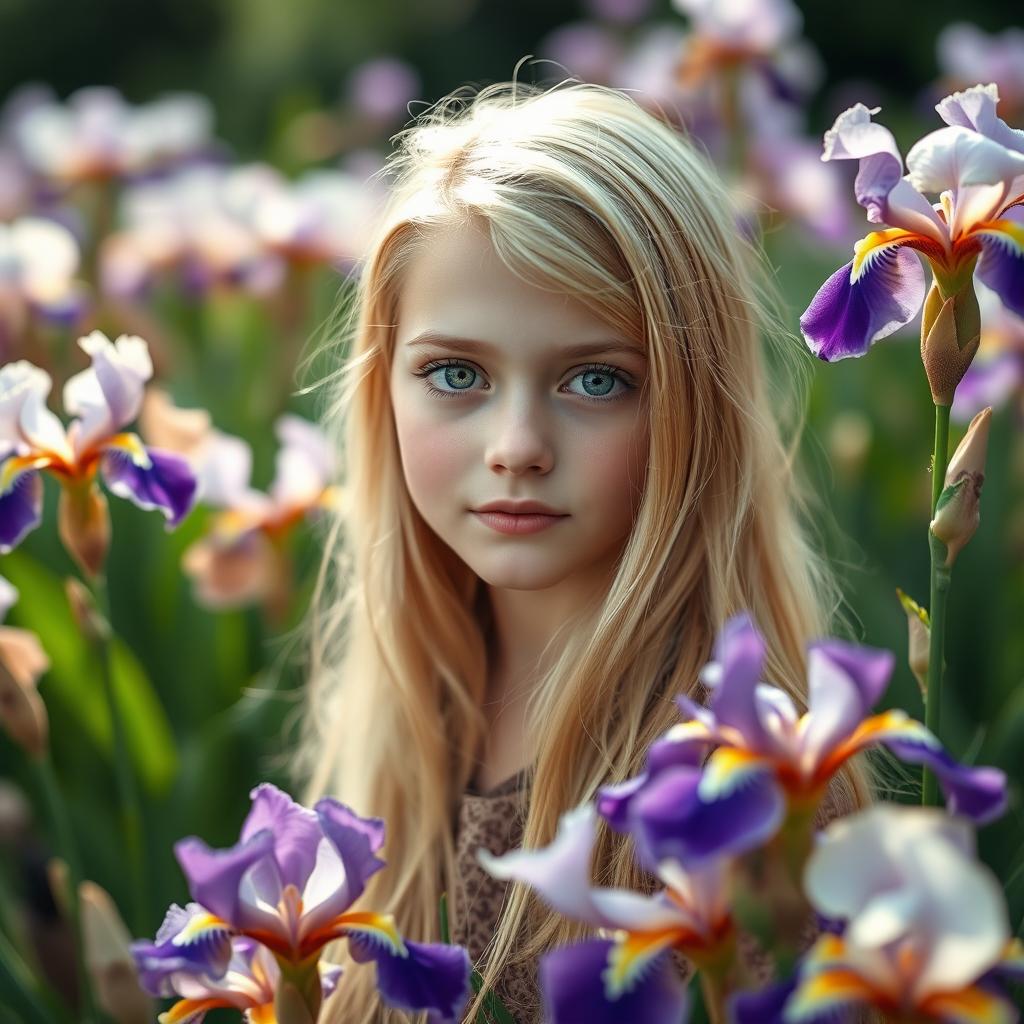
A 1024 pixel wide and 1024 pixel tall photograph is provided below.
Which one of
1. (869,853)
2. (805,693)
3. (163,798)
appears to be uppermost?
(869,853)

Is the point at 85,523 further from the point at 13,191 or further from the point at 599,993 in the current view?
the point at 13,191

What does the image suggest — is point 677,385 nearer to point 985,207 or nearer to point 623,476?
point 623,476

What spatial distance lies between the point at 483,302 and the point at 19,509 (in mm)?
417

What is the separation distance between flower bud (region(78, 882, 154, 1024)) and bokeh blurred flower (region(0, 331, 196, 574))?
0.29 meters

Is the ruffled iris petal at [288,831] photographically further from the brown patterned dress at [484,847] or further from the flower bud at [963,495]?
the flower bud at [963,495]

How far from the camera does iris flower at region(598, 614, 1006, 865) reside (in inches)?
24.9

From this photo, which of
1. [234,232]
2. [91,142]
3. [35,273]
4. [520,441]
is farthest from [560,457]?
[91,142]

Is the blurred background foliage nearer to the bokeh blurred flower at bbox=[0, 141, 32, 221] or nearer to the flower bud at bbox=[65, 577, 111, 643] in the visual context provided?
the flower bud at bbox=[65, 577, 111, 643]

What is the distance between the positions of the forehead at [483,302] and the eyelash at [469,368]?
1.0 inches

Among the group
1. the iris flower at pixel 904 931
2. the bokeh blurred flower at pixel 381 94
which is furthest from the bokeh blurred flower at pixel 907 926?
the bokeh blurred flower at pixel 381 94

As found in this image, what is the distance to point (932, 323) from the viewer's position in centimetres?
88

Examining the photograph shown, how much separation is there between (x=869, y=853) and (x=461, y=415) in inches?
22.2

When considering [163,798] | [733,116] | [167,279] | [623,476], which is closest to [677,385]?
→ [623,476]

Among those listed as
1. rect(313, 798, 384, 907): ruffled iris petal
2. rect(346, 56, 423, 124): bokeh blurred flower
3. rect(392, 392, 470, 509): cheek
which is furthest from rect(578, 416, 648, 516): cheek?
rect(346, 56, 423, 124): bokeh blurred flower
